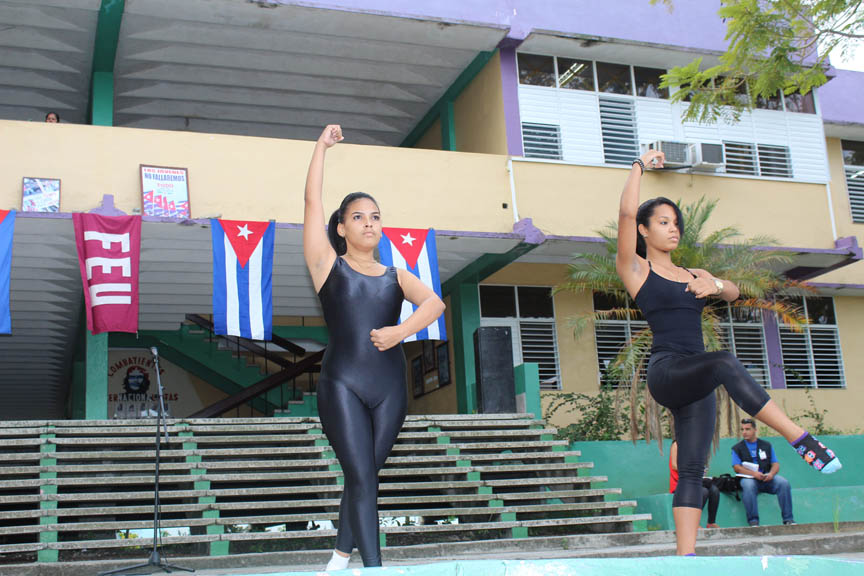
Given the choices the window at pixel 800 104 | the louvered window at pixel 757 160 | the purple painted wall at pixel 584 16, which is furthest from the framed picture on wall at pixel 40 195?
the window at pixel 800 104

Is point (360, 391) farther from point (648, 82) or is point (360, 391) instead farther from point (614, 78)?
point (648, 82)

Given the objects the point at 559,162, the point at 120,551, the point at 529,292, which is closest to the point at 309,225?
the point at 120,551

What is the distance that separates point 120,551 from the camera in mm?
10000

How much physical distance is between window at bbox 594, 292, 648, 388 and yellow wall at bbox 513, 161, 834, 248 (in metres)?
2.42

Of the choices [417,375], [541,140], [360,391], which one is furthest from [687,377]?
[417,375]

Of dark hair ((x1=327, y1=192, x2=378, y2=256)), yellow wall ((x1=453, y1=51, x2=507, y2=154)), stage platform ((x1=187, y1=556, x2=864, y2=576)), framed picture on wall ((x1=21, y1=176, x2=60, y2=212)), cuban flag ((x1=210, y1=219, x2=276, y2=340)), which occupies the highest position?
yellow wall ((x1=453, y1=51, x2=507, y2=154))

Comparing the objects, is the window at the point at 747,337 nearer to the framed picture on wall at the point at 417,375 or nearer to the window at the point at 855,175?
the window at the point at 855,175

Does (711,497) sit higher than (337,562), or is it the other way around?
(337,562)

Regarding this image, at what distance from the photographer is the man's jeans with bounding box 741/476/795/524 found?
1085cm

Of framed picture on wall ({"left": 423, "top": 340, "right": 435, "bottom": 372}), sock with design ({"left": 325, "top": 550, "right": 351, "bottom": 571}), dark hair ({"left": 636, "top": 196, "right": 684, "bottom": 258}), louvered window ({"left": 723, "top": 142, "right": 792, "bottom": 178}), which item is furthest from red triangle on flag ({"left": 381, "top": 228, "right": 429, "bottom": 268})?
sock with design ({"left": 325, "top": 550, "right": 351, "bottom": 571})

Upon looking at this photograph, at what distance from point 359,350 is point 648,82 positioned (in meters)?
13.0

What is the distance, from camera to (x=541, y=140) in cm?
1500

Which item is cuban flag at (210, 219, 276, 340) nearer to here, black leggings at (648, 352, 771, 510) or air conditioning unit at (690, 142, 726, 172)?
air conditioning unit at (690, 142, 726, 172)

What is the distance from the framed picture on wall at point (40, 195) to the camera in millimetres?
11984
